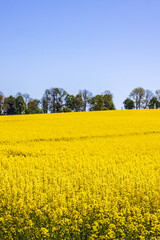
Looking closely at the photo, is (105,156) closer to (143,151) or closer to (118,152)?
(118,152)

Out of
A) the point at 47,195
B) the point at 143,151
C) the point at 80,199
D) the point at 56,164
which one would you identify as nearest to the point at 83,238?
the point at 80,199

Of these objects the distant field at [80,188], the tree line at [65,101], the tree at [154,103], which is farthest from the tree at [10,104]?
the distant field at [80,188]

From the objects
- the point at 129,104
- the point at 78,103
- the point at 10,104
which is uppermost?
the point at 10,104

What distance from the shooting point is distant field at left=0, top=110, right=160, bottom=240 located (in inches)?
247

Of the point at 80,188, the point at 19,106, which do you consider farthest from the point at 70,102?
the point at 80,188

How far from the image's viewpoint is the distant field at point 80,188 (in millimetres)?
6273

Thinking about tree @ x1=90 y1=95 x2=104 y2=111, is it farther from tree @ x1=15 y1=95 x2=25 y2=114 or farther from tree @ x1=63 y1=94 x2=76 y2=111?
tree @ x1=15 y1=95 x2=25 y2=114

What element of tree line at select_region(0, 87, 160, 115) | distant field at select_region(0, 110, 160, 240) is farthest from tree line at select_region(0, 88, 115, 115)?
distant field at select_region(0, 110, 160, 240)

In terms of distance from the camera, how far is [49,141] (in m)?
19.6

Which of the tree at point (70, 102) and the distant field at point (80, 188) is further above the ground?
the tree at point (70, 102)

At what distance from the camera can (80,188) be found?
8.91m

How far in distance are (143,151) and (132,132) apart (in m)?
7.03

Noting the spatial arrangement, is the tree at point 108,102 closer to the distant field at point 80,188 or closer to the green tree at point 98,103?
the green tree at point 98,103

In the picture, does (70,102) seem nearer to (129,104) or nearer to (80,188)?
(129,104)
